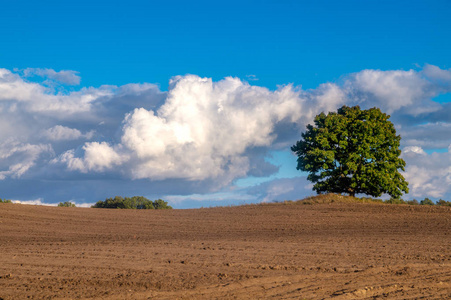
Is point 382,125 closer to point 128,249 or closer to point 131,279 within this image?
point 128,249

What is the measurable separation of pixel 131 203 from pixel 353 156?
87.6ft

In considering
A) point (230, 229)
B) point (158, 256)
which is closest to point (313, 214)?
point (230, 229)

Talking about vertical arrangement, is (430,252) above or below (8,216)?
below

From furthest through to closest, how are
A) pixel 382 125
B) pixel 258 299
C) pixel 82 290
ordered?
pixel 382 125 → pixel 82 290 → pixel 258 299

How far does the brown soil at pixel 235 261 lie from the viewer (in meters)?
10.2

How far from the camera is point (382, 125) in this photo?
43.7 m

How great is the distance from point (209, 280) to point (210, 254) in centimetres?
449

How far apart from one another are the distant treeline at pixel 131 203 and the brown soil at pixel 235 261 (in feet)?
79.8

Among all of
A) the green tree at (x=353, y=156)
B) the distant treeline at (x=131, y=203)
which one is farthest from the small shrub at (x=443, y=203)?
the distant treeline at (x=131, y=203)

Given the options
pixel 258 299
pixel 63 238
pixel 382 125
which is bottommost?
pixel 258 299

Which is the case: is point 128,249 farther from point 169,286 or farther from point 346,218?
point 346,218

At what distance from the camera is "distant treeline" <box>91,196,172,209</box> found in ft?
178

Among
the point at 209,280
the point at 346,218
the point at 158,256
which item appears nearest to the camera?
the point at 209,280

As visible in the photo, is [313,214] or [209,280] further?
[313,214]
